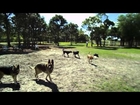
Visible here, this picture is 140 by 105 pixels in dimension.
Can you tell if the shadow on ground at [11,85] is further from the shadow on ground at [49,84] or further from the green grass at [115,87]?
the green grass at [115,87]

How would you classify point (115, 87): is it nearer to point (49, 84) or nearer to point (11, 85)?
point (49, 84)

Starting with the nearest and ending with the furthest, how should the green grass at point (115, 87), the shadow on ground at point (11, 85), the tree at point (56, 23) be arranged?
the shadow on ground at point (11, 85)
the green grass at point (115, 87)
the tree at point (56, 23)

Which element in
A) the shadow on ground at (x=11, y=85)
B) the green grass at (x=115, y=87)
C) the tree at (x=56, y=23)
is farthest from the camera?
the tree at (x=56, y=23)

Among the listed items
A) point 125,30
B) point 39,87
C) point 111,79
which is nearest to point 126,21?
point 125,30

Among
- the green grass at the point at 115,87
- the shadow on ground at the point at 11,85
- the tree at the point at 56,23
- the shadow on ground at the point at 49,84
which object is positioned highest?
the tree at the point at 56,23

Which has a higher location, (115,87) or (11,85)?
(11,85)

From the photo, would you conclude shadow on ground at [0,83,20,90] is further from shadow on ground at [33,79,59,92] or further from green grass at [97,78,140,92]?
green grass at [97,78,140,92]

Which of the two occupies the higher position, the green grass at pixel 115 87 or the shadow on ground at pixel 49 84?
the shadow on ground at pixel 49 84

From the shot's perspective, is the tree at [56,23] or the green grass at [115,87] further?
the tree at [56,23]

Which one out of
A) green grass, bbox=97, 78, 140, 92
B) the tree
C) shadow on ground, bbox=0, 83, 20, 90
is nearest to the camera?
shadow on ground, bbox=0, 83, 20, 90

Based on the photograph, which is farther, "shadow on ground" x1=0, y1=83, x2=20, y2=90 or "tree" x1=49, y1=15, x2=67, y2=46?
"tree" x1=49, y1=15, x2=67, y2=46

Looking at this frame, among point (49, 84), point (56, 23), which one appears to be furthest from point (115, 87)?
point (56, 23)

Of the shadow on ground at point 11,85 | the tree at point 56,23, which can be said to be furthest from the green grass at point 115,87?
the tree at point 56,23

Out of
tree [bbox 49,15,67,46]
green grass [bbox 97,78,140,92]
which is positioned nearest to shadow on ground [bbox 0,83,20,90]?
green grass [bbox 97,78,140,92]
